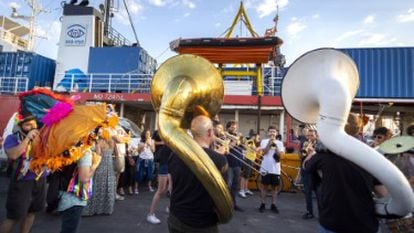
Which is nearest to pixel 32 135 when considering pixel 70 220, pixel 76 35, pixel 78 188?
pixel 78 188

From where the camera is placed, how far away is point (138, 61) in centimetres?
1722

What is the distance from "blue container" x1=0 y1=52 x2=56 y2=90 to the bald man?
17.2m

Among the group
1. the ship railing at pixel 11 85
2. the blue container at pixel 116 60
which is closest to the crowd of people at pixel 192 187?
the blue container at pixel 116 60

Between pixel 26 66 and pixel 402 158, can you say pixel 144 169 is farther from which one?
pixel 26 66

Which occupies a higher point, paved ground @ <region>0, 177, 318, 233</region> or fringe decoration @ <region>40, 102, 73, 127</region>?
fringe decoration @ <region>40, 102, 73, 127</region>

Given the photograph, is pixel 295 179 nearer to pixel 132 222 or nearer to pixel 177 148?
pixel 132 222

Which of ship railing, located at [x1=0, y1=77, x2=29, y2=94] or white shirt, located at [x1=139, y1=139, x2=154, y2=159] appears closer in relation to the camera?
white shirt, located at [x1=139, y1=139, x2=154, y2=159]

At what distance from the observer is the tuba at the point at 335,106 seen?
1683 millimetres

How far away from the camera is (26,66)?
17062 millimetres

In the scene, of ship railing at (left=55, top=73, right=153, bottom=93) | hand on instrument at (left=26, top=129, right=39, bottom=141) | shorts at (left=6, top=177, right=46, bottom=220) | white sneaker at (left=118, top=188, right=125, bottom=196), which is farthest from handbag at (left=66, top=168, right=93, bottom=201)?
ship railing at (left=55, top=73, right=153, bottom=93)

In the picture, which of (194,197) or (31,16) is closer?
(194,197)

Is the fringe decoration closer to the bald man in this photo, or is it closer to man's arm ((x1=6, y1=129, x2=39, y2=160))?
man's arm ((x1=6, y1=129, x2=39, y2=160))

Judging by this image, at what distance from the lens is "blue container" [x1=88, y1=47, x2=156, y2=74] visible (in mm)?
17141

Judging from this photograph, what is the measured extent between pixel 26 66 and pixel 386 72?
18.4 m
